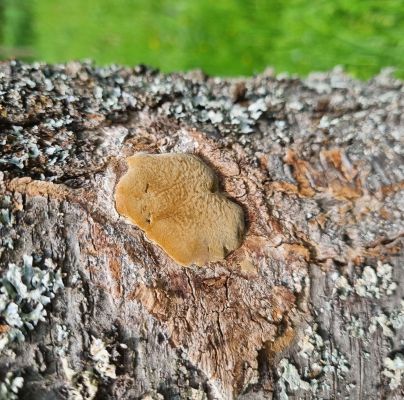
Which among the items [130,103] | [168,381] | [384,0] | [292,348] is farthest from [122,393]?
[384,0]

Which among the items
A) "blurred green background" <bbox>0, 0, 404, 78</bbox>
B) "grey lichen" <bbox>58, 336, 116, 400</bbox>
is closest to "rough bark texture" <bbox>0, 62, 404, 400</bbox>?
"grey lichen" <bbox>58, 336, 116, 400</bbox>

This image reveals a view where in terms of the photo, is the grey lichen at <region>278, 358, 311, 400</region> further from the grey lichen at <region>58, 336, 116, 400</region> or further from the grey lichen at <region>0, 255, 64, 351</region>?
the grey lichen at <region>0, 255, 64, 351</region>

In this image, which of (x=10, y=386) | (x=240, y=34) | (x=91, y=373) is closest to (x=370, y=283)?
(x=91, y=373)

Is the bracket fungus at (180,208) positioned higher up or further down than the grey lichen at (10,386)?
higher up

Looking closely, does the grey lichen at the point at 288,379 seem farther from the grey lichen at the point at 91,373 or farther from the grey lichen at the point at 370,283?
the grey lichen at the point at 91,373

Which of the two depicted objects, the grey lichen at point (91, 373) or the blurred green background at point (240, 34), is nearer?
the grey lichen at point (91, 373)

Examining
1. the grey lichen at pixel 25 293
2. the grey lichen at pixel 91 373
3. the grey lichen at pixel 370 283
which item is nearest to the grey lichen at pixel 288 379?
the grey lichen at pixel 370 283

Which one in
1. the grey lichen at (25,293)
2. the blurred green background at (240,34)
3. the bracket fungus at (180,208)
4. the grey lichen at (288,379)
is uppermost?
the blurred green background at (240,34)
